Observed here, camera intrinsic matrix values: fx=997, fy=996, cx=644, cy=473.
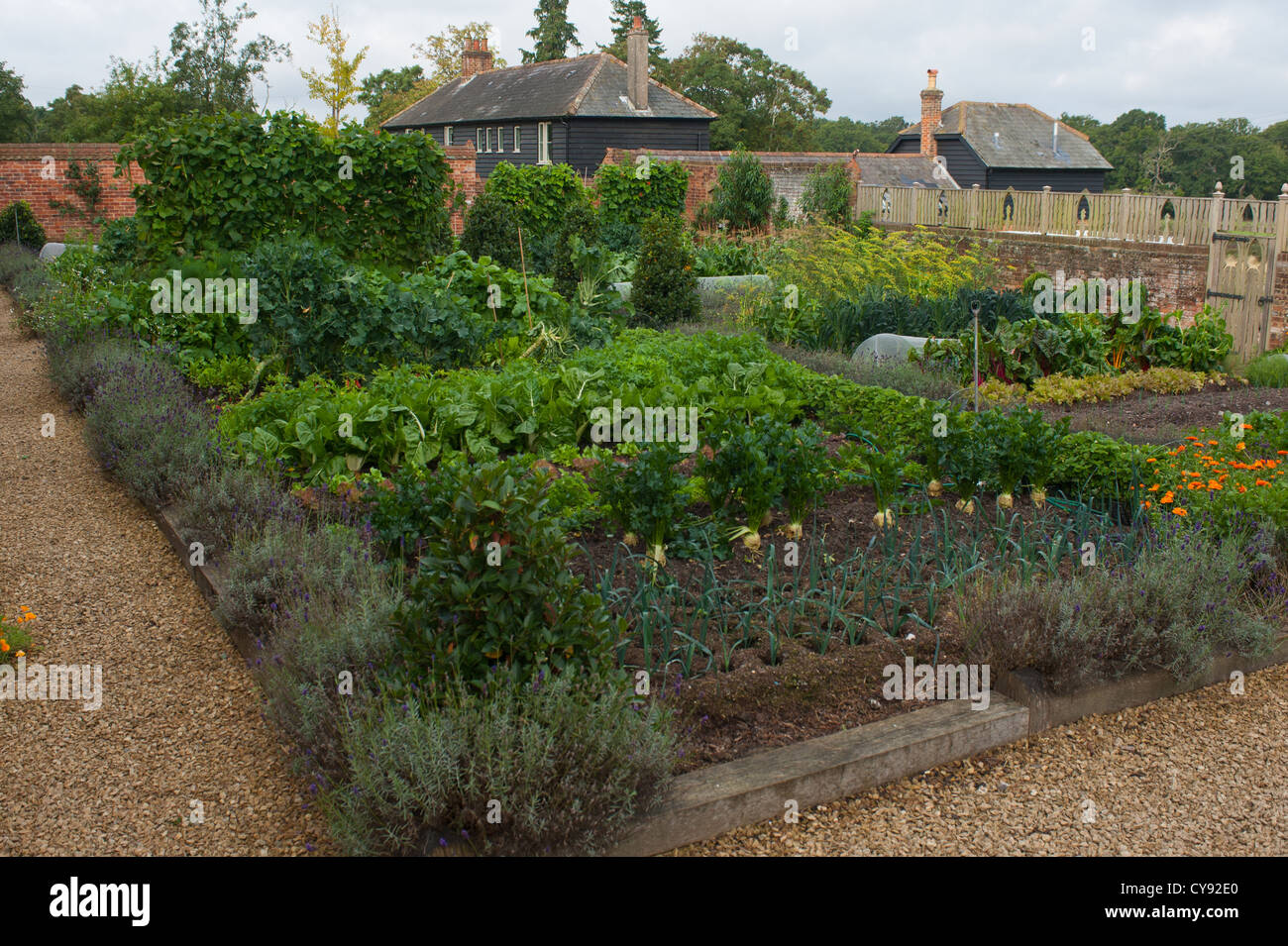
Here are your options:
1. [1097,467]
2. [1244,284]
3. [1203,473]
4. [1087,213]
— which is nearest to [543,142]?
[1087,213]

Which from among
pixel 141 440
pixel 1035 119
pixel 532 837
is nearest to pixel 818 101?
pixel 1035 119

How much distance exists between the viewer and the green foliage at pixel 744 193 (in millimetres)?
21297

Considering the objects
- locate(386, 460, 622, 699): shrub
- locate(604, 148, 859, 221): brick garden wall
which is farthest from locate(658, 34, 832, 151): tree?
locate(386, 460, 622, 699): shrub

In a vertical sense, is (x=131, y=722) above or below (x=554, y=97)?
below

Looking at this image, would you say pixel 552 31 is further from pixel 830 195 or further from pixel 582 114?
pixel 830 195

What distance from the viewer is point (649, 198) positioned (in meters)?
20.0

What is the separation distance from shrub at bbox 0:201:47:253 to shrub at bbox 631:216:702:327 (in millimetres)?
15177

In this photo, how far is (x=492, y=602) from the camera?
9.66ft

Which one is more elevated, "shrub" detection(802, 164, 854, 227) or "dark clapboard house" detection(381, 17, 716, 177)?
"dark clapboard house" detection(381, 17, 716, 177)

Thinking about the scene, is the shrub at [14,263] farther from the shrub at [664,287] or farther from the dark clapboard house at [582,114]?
the dark clapboard house at [582,114]

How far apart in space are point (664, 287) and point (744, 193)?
10470 millimetres

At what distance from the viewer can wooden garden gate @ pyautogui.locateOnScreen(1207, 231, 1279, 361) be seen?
41.0 ft

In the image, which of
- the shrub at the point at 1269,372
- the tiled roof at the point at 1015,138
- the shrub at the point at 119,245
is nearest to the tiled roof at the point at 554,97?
the tiled roof at the point at 1015,138

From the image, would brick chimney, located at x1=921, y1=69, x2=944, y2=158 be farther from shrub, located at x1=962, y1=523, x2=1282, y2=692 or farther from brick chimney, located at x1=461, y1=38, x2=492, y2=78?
shrub, located at x1=962, y1=523, x2=1282, y2=692
